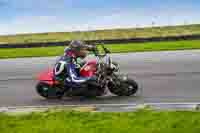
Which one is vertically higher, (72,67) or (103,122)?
(72,67)

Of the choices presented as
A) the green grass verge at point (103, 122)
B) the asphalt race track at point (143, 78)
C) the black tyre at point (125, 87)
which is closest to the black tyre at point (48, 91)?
the asphalt race track at point (143, 78)

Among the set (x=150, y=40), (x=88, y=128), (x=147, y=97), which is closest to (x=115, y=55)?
(x=150, y=40)

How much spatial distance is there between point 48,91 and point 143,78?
3.77 meters

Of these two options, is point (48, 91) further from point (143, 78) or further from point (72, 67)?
point (143, 78)

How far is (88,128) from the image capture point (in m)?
9.05

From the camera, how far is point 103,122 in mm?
9406

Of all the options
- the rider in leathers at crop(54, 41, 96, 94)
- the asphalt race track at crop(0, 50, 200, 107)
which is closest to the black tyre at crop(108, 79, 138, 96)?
the asphalt race track at crop(0, 50, 200, 107)

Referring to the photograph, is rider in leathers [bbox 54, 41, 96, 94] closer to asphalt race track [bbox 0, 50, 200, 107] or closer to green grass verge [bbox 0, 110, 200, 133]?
asphalt race track [bbox 0, 50, 200, 107]

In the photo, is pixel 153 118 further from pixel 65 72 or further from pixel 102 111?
pixel 65 72

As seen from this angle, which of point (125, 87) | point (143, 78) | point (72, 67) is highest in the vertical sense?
point (72, 67)

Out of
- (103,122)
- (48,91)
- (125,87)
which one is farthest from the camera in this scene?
(48,91)

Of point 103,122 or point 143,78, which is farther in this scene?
point 143,78

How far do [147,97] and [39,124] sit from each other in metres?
3.89

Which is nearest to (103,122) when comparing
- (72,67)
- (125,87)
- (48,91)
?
(125,87)
